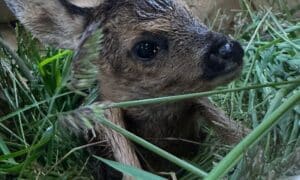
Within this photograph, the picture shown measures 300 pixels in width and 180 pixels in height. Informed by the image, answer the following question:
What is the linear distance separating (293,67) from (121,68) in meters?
0.80

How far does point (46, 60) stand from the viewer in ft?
8.96

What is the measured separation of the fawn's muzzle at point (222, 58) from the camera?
7.10 ft

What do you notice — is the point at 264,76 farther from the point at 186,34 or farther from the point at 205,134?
the point at 186,34

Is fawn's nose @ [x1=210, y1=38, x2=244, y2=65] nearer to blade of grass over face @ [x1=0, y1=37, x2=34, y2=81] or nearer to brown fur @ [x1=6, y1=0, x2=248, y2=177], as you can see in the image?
brown fur @ [x1=6, y1=0, x2=248, y2=177]

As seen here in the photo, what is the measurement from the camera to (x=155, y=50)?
228cm

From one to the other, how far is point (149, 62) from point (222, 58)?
237 mm

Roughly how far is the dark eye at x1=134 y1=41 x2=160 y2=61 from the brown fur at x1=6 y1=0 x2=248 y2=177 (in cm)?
1

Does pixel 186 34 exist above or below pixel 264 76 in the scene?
above

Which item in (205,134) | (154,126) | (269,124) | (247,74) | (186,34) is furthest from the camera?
(247,74)

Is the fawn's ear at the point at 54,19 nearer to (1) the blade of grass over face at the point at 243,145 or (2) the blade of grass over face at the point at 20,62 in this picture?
(2) the blade of grass over face at the point at 20,62

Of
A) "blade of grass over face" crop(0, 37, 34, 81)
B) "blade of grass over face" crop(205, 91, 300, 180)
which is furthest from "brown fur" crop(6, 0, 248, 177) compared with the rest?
"blade of grass over face" crop(205, 91, 300, 180)

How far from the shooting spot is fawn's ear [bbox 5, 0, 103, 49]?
2.42 metres

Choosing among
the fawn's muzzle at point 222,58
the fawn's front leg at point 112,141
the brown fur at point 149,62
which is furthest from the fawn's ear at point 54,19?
the fawn's muzzle at point 222,58

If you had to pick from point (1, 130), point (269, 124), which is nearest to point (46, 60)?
point (1, 130)
